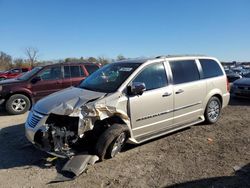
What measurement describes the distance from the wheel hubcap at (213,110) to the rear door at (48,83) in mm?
5505

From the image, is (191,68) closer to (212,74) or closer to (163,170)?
(212,74)

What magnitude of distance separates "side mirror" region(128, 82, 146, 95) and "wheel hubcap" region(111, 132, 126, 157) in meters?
0.80

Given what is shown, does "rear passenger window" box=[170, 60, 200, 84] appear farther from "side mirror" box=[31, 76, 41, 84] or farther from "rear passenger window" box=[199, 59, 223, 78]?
"side mirror" box=[31, 76, 41, 84]

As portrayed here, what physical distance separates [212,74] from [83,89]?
352 centimetres

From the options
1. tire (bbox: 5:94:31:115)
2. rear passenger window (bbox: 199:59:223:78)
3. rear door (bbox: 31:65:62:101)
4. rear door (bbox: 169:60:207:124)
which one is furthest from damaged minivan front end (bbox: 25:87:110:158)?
rear door (bbox: 31:65:62:101)

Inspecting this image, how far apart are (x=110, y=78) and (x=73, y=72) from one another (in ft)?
16.4

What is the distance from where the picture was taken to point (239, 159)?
5023 mm

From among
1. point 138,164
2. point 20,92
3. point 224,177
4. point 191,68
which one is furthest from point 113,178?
point 20,92

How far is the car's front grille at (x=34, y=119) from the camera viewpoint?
485cm

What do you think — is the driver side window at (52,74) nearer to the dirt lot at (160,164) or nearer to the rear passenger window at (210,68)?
the dirt lot at (160,164)

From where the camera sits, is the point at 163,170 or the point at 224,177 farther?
the point at 163,170

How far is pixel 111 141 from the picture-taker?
4828mm

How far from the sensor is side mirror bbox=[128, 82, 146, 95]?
204 inches

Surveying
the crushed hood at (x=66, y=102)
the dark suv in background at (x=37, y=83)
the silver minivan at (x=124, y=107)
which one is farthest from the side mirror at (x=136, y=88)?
the dark suv in background at (x=37, y=83)
